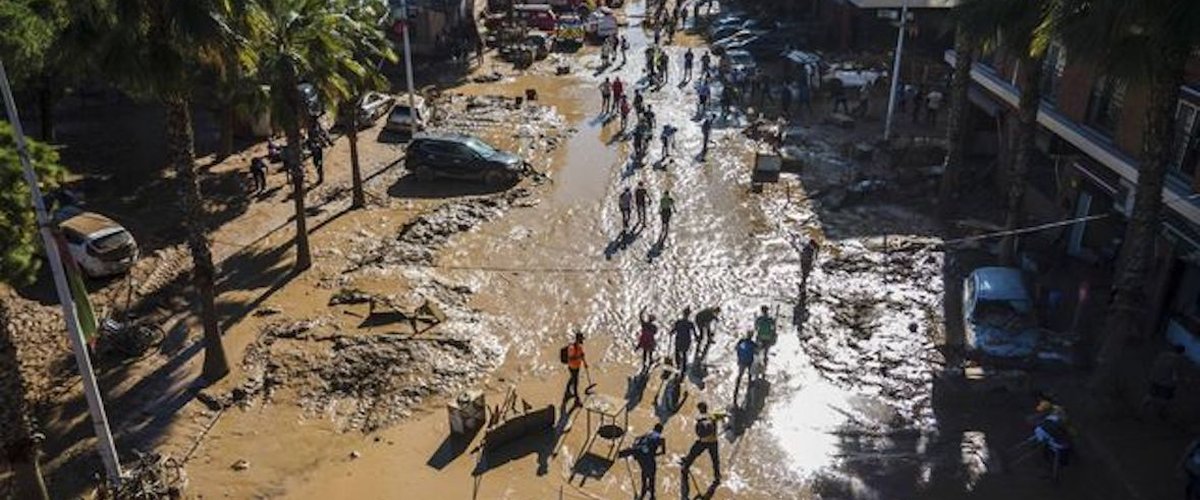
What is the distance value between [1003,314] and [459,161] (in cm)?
1771

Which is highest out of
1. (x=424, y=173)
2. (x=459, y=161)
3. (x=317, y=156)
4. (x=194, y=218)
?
(x=194, y=218)

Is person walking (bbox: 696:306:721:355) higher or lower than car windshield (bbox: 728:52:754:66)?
lower

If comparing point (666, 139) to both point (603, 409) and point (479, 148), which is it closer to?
point (479, 148)

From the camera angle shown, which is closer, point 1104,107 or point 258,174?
point 1104,107

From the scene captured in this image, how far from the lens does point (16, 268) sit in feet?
43.2

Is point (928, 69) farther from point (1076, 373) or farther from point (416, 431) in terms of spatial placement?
point (416, 431)

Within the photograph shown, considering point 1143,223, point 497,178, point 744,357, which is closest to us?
point 1143,223

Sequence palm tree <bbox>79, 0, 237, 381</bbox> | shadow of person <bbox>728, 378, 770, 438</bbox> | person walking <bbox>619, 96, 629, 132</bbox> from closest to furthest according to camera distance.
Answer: palm tree <bbox>79, 0, 237, 381</bbox>
shadow of person <bbox>728, 378, 770, 438</bbox>
person walking <bbox>619, 96, 629, 132</bbox>

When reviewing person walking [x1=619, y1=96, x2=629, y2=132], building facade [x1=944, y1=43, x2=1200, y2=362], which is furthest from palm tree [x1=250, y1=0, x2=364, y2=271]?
building facade [x1=944, y1=43, x2=1200, y2=362]

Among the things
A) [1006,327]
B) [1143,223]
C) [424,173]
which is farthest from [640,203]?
[1143,223]

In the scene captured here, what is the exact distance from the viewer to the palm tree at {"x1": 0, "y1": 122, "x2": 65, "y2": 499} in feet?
42.5

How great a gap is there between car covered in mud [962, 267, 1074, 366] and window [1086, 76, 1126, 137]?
4.97m

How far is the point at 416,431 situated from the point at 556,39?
4087 cm

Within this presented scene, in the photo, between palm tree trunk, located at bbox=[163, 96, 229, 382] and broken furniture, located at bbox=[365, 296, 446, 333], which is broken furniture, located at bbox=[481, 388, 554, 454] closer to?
broken furniture, located at bbox=[365, 296, 446, 333]
